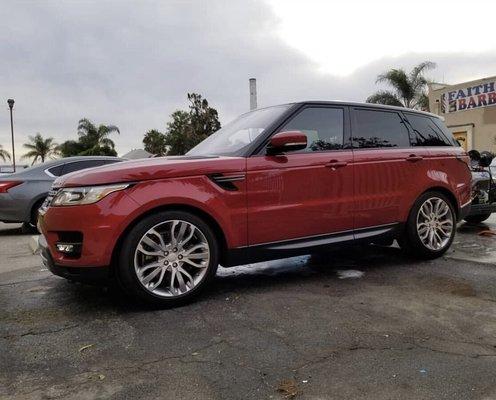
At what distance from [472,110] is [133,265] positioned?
89.1 ft

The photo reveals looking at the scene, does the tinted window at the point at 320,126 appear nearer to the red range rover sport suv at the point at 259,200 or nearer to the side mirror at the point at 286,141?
the red range rover sport suv at the point at 259,200

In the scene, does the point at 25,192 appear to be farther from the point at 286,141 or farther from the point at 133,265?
the point at 286,141

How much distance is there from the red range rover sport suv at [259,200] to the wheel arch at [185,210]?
11mm

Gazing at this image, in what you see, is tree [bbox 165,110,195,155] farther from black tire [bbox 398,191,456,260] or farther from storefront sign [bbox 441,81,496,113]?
black tire [bbox 398,191,456,260]

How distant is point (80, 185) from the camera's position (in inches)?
150

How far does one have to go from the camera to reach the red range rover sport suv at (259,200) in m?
3.80

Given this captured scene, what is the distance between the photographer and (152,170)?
3.91 meters

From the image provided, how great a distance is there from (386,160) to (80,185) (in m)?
2.97

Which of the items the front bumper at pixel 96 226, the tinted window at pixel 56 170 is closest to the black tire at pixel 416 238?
the front bumper at pixel 96 226

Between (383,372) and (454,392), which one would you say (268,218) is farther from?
(454,392)

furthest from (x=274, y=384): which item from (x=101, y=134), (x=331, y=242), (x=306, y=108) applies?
(x=101, y=134)

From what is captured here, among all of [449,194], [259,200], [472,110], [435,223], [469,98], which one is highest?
[469,98]

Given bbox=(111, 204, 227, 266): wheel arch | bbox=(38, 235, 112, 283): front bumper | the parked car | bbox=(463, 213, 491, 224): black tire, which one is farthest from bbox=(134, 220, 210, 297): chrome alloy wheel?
bbox=(463, 213, 491, 224): black tire

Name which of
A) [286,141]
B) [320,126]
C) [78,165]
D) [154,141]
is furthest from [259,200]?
[154,141]
